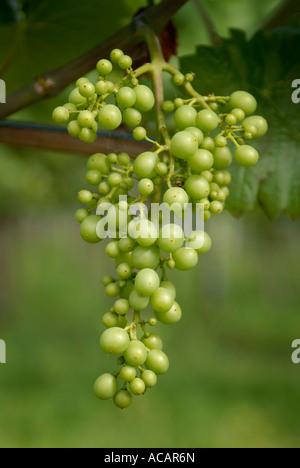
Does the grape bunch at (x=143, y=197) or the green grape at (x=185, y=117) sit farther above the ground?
the green grape at (x=185, y=117)

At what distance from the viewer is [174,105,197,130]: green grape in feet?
1.52

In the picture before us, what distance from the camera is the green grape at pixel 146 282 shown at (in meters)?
0.42

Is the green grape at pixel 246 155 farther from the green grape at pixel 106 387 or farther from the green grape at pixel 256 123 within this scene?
the green grape at pixel 106 387

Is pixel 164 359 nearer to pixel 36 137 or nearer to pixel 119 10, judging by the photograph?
pixel 36 137

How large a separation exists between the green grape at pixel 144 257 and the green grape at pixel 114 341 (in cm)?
6

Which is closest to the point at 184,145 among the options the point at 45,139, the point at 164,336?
the point at 45,139

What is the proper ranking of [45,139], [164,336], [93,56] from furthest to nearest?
[164,336] → [45,139] → [93,56]

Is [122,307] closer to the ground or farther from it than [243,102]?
closer to the ground

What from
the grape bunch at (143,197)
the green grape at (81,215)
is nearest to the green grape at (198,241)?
the grape bunch at (143,197)

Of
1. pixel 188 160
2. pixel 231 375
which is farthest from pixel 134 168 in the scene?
pixel 231 375

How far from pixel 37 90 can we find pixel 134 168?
0.23 m

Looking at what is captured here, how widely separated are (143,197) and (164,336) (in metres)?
7.39

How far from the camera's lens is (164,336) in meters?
7.67

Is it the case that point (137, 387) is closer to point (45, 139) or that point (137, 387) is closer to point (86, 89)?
point (86, 89)
